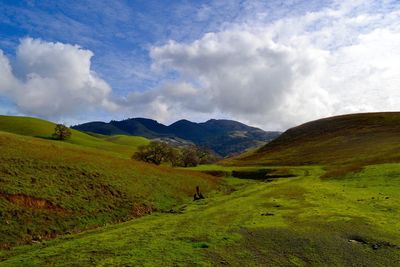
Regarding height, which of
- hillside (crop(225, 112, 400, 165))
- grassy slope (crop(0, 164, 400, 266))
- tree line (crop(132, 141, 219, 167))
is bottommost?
grassy slope (crop(0, 164, 400, 266))

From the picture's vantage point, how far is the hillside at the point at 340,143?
4326 inches

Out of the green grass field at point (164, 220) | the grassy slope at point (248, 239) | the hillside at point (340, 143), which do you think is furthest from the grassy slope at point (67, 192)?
the hillside at point (340, 143)

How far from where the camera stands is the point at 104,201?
43.2 m

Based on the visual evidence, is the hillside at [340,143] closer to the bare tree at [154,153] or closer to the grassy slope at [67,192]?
the bare tree at [154,153]

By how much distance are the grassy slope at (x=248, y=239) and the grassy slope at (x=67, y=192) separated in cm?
402

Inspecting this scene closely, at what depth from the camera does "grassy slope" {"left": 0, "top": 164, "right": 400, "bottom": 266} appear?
908 inches

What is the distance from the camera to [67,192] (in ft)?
138

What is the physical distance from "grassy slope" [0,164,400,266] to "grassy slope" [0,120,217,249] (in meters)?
4.02

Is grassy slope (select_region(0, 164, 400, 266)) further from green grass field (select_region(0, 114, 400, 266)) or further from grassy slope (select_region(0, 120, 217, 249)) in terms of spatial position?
grassy slope (select_region(0, 120, 217, 249))

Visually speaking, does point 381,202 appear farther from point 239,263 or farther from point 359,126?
point 359,126

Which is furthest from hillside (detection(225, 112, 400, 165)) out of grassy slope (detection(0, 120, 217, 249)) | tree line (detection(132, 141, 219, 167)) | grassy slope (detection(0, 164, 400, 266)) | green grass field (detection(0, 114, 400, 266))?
grassy slope (detection(0, 120, 217, 249))

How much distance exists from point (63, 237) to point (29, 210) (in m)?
6.29

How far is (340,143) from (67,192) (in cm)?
12317

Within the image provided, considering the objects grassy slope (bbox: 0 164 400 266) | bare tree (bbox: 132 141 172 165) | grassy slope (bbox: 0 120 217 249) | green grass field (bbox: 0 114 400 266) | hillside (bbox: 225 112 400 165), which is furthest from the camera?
bare tree (bbox: 132 141 172 165)
